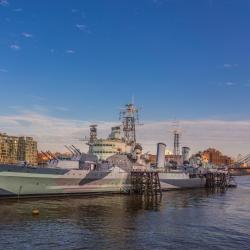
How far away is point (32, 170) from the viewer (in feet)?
157

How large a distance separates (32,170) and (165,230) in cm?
2365

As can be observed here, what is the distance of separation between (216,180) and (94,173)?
45.9 metres

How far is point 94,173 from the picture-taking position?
5562 centimetres

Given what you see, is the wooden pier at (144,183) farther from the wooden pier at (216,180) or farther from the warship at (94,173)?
the wooden pier at (216,180)

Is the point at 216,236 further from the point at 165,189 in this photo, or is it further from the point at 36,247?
the point at 165,189

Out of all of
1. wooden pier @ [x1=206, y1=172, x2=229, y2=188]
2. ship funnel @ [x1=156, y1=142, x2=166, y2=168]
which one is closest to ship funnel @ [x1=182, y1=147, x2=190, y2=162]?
wooden pier @ [x1=206, y1=172, x2=229, y2=188]

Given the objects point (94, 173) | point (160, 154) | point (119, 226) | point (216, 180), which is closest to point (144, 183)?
point (94, 173)

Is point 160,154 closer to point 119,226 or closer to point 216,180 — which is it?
point 216,180

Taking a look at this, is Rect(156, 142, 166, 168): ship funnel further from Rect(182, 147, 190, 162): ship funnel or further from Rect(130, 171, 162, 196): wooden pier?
Rect(182, 147, 190, 162): ship funnel

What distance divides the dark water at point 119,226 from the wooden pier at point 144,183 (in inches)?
615

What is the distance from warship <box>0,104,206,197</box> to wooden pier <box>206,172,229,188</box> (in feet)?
4.03

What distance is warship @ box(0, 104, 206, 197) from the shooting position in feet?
155

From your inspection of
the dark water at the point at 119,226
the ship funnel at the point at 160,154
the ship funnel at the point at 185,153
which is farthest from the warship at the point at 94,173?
the ship funnel at the point at 185,153

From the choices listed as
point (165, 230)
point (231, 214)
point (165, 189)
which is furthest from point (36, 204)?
point (165, 189)
